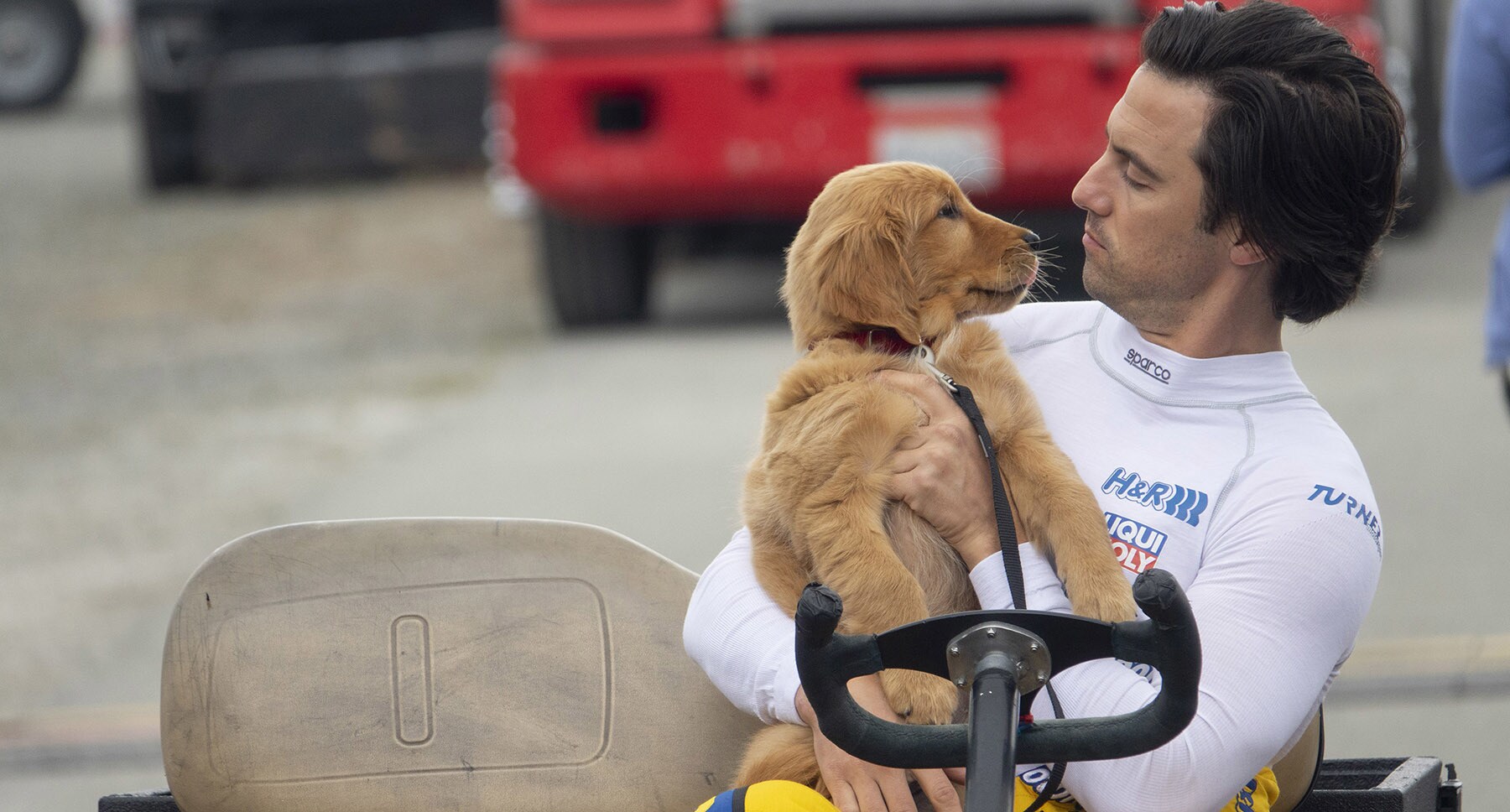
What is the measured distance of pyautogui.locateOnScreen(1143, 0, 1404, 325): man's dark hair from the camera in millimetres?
2029

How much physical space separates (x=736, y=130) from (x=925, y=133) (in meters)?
0.79

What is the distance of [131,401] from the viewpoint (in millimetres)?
7699

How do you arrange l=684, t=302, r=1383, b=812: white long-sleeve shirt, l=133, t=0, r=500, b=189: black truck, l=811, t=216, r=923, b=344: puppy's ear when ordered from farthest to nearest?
l=133, t=0, r=500, b=189: black truck < l=811, t=216, r=923, b=344: puppy's ear < l=684, t=302, r=1383, b=812: white long-sleeve shirt

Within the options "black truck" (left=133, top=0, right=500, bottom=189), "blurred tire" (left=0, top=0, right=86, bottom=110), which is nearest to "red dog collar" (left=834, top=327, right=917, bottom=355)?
"black truck" (left=133, top=0, right=500, bottom=189)

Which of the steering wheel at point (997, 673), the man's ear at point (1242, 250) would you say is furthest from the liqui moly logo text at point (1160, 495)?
the steering wheel at point (997, 673)

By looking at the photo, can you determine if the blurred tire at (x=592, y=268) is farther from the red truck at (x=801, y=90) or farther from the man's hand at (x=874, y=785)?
the man's hand at (x=874, y=785)

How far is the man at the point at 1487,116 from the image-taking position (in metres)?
3.86

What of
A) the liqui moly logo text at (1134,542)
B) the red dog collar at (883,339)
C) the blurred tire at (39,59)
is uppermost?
the red dog collar at (883,339)

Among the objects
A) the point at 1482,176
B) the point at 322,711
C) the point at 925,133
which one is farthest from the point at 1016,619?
the point at 925,133

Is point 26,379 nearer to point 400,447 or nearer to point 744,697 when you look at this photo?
point 400,447

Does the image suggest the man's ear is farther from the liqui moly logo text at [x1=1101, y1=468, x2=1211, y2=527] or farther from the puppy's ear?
the puppy's ear

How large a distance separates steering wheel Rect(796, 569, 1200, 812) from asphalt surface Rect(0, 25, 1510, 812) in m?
2.81

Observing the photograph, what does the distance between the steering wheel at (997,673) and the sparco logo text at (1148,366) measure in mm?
880

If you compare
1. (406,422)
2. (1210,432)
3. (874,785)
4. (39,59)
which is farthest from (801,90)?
(39,59)
